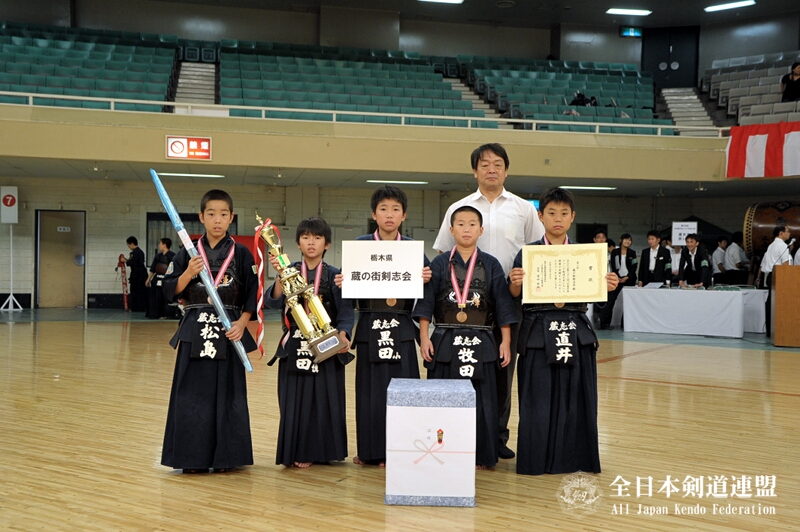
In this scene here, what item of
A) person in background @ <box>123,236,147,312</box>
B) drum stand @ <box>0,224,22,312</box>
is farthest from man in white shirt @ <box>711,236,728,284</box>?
drum stand @ <box>0,224,22,312</box>

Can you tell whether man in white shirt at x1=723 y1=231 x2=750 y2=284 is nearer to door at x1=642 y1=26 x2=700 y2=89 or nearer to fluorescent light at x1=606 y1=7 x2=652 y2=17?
door at x1=642 y1=26 x2=700 y2=89

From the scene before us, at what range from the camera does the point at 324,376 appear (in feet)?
12.3

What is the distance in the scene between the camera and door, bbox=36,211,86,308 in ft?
50.3

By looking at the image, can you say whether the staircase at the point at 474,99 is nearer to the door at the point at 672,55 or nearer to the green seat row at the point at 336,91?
the green seat row at the point at 336,91

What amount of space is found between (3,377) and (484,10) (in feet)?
51.9

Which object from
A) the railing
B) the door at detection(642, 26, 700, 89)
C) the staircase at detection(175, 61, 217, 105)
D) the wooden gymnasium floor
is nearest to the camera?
the wooden gymnasium floor

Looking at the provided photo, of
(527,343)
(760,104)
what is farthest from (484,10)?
(527,343)

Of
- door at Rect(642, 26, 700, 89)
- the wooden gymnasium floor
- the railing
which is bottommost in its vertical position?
the wooden gymnasium floor

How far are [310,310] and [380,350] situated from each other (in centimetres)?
43

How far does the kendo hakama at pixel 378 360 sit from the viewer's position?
373cm

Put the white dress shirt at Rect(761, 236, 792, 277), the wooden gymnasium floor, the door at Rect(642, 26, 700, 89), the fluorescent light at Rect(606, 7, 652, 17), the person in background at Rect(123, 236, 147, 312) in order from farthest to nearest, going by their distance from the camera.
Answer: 1. the door at Rect(642, 26, 700, 89)
2. the fluorescent light at Rect(606, 7, 652, 17)
3. the person in background at Rect(123, 236, 147, 312)
4. the white dress shirt at Rect(761, 236, 792, 277)
5. the wooden gymnasium floor

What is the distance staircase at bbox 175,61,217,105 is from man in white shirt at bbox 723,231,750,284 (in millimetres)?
11177

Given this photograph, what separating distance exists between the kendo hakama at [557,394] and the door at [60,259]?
13.9 meters

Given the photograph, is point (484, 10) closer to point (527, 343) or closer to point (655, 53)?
point (655, 53)
